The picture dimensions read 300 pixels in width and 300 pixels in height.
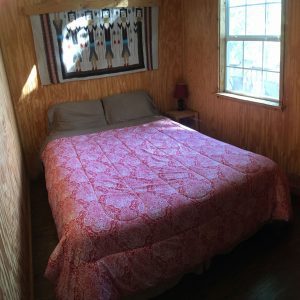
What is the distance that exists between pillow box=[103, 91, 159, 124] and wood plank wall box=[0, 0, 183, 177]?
15cm

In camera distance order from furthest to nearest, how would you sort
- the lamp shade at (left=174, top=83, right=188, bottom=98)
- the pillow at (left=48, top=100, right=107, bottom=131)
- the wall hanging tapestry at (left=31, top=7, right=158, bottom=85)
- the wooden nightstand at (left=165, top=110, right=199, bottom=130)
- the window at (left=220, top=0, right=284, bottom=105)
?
1. the lamp shade at (left=174, top=83, right=188, bottom=98)
2. the wooden nightstand at (left=165, top=110, right=199, bottom=130)
3. the pillow at (left=48, top=100, right=107, bottom=131)
4. the wall hanging tapestry at (left=31, top=7, right=158, bottom=85)
5. the window at (left=220, top=0, right=284, bottom=105)

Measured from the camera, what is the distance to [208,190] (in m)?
2.03

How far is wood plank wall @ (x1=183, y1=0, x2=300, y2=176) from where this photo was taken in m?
2.74

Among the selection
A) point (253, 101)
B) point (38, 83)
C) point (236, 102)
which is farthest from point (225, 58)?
point (38, 83)

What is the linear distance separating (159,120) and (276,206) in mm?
1685

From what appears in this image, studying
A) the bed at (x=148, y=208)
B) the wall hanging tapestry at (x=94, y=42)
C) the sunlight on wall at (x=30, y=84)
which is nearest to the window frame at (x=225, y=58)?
the bed at (x=148, y=208)

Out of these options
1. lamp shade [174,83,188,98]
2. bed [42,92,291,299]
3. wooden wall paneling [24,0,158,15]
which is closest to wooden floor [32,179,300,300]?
bed [42,92,291,299]

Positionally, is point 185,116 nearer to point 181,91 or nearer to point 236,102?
point 181,91

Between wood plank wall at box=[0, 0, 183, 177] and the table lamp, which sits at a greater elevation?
wood plank wall at box=[0, 0, 183, 177]

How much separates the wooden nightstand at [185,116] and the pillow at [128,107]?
8.5 inches

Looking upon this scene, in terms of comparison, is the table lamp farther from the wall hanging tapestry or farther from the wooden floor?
the wooden floor

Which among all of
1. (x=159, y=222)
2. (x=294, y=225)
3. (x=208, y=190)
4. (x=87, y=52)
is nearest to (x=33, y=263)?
(x=159, y=222)

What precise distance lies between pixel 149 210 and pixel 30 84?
2313mm

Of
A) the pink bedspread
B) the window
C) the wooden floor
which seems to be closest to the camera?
the pink bedspread
